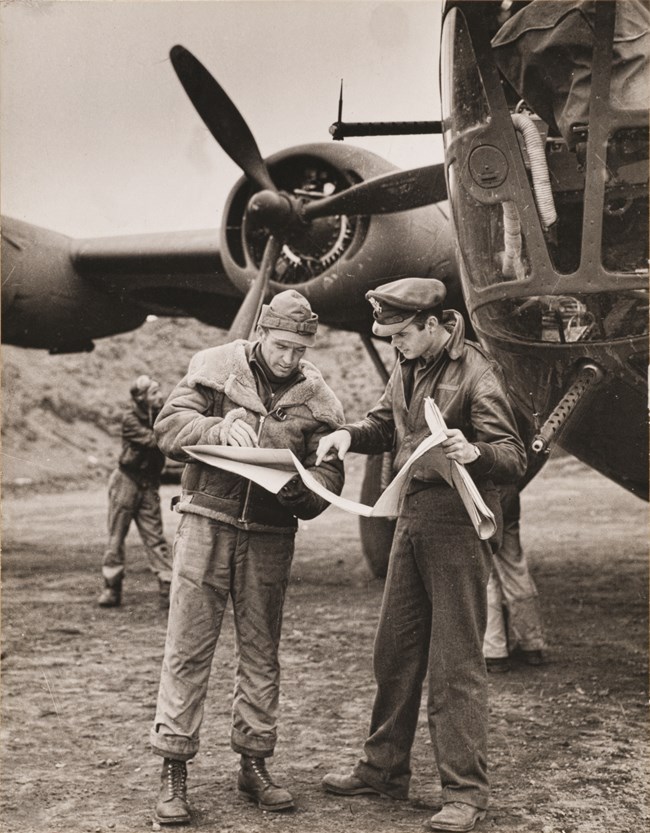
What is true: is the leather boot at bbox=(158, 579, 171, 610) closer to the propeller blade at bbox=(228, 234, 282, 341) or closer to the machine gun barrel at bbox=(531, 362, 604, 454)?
the propeller blade at bbox=(228, 234, 282, 341)

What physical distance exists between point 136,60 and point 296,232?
3.55m

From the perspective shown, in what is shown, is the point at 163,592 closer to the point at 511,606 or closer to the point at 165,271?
the point at 165,271

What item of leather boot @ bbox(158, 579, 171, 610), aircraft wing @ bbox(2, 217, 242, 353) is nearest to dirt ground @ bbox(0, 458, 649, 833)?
leather boot @ bbox(158, 579, 171, 610)

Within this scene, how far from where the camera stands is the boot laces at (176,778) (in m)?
3.60

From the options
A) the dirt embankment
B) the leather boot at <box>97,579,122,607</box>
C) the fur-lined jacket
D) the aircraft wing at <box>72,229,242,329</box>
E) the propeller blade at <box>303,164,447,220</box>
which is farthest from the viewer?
the dirt embankment

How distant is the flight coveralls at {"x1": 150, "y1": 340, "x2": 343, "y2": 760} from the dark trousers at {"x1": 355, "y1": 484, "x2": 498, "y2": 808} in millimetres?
401

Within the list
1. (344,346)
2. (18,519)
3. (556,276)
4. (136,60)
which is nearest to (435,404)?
(556,276)

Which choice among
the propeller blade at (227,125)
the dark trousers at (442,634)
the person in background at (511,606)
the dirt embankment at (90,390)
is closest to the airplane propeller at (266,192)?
the propeller blade at (227,125)

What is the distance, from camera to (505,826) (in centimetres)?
356

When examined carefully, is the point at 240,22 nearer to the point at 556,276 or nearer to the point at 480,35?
the point at 480,35

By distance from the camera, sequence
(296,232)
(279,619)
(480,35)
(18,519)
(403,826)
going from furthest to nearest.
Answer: (18,519), (296,232), (480,35), (279,619), (403,826)

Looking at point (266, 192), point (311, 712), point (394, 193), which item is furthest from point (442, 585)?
point (266, 192)

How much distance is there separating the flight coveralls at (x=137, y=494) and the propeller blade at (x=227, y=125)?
2.26 metres

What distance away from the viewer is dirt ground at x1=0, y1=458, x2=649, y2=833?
3.72 metres
